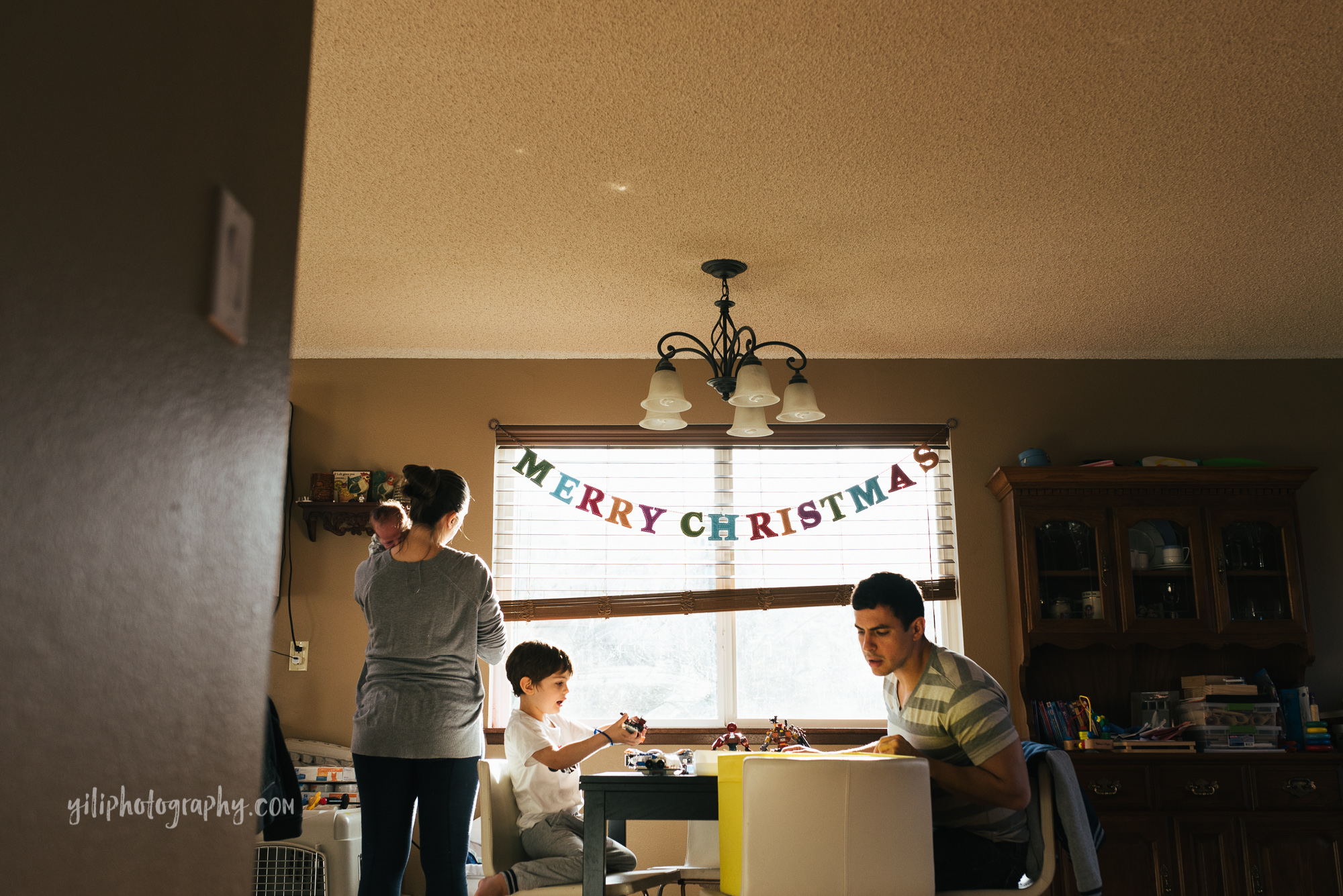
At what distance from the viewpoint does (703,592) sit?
13.7 ft

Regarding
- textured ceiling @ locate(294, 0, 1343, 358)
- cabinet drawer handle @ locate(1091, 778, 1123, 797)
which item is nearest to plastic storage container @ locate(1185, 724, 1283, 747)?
cabinet drawer handle @ locate(1091, 778, 1123, 797)

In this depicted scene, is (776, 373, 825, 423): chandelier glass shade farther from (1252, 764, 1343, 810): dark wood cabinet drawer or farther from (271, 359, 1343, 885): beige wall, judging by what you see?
(1252, 764, 1343, 810): dark wood cabinet drawer

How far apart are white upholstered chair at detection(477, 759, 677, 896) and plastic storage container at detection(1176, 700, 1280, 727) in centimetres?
226

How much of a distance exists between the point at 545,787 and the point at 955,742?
3.87ft

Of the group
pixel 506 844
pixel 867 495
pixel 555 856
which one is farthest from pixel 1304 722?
pixel 506 844

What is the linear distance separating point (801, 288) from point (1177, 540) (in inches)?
75.2

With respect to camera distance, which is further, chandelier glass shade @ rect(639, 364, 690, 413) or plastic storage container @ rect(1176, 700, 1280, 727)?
plastic storage container @ rect(1176, 700, 1280, 727)

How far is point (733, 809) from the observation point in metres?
2.11

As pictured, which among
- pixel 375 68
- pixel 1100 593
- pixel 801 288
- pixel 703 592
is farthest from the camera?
pixel 703 592

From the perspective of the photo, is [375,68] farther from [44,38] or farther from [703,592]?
[703,592]

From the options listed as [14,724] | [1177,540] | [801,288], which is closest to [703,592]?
[801,288]

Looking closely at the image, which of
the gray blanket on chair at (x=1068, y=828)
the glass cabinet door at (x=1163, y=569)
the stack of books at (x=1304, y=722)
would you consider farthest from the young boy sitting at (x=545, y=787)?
the stack of books at (x=1304, y=722)

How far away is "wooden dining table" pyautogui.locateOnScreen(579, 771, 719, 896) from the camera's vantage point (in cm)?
239

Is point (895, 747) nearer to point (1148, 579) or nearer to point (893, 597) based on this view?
point (893, 597)
